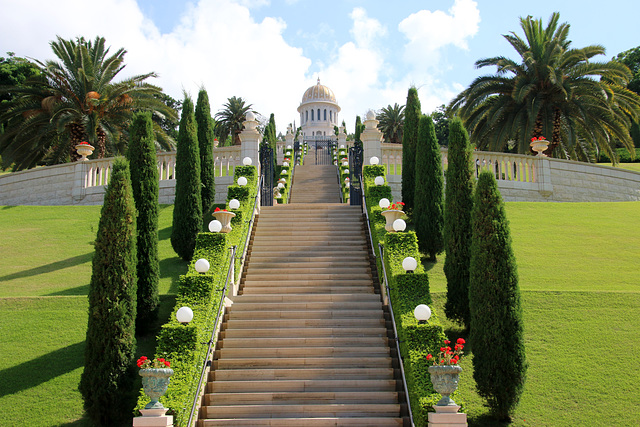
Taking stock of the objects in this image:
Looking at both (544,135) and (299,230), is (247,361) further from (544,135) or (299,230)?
(544,135)

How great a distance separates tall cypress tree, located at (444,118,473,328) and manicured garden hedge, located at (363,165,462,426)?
3.02ft

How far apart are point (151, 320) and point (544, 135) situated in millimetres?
19549

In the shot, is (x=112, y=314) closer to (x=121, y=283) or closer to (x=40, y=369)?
(x=121, y=283)

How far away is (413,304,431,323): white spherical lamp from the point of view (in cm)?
917

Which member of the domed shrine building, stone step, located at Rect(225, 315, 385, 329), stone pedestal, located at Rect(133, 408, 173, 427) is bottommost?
stone pedestal, located at Rect(133, 408, 173, 427)

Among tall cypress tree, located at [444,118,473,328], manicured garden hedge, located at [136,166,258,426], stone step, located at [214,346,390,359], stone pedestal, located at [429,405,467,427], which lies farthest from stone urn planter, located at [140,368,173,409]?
tall cypress tree, located at [444,118,473,328]

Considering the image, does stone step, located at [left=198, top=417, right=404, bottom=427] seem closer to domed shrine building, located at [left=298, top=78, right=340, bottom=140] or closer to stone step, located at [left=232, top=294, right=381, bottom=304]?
stone step, located at [left=232, top=294, right=381, bottom=304]

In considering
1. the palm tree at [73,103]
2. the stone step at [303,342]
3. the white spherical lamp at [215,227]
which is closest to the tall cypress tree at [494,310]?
the stone step at [303,342]

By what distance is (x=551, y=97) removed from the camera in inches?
922

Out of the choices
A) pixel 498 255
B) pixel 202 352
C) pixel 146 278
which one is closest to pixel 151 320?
pixel 146 278

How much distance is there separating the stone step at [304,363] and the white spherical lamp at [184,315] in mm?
1302

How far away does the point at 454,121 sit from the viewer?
13.4 m

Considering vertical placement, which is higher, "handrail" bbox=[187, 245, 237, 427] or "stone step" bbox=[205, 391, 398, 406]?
"handrail" bbox=[187, 245, 237, 427]

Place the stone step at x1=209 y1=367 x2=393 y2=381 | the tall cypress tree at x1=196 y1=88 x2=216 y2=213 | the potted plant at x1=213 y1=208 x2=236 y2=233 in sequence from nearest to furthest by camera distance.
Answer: the stone step at x1=209 y1=367 x2=393 y2=381, the potted plant at x1=213 y1=208 x2=236 y2=233, the tall cypress tree at x1=196 y1=88 x2=216 y2=213
